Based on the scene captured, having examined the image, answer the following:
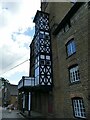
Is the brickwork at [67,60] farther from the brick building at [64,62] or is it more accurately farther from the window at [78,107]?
the window at [78,107]

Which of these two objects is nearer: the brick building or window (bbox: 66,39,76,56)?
the brick building

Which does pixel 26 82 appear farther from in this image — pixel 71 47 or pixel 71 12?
pixel 71 12

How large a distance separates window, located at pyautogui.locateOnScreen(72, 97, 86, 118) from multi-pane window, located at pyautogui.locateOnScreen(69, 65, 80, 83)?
61.0 inches

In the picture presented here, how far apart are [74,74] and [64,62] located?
2.25 meters

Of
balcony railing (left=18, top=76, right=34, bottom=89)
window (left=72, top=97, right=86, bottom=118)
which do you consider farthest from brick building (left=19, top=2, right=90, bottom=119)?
balcony railing (left=18, top=76, right=34, bottom=89)

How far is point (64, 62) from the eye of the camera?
51.5 feet

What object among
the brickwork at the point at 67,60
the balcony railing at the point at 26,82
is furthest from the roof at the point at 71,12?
the balcony railing at the point at 26,82

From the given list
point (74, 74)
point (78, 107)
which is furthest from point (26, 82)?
point (78, 107)

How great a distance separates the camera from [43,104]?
2034 cm

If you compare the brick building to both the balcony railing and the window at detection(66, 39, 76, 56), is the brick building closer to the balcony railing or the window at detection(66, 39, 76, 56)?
the window at detection(66, 39, 76, 56)

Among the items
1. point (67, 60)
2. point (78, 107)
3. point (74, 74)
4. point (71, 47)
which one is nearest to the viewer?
point (78, 107)

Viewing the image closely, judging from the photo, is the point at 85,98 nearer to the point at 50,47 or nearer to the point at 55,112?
the point at 55,112

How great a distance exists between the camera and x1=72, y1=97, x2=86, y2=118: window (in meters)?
12.2

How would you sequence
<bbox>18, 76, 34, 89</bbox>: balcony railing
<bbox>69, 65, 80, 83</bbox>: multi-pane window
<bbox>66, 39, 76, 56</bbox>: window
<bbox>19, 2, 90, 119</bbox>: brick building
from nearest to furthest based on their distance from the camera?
1. <bbox>19, 2, 90, 119</bbox>: brick building
2. <bbox>69, 65, 80, 83</bbox>: multi-pane window
3. <bbox>66, 39, 76, 56</bbox>: window
4. <bbox>18, 76, 34, 89</bbox>: balcony railing
